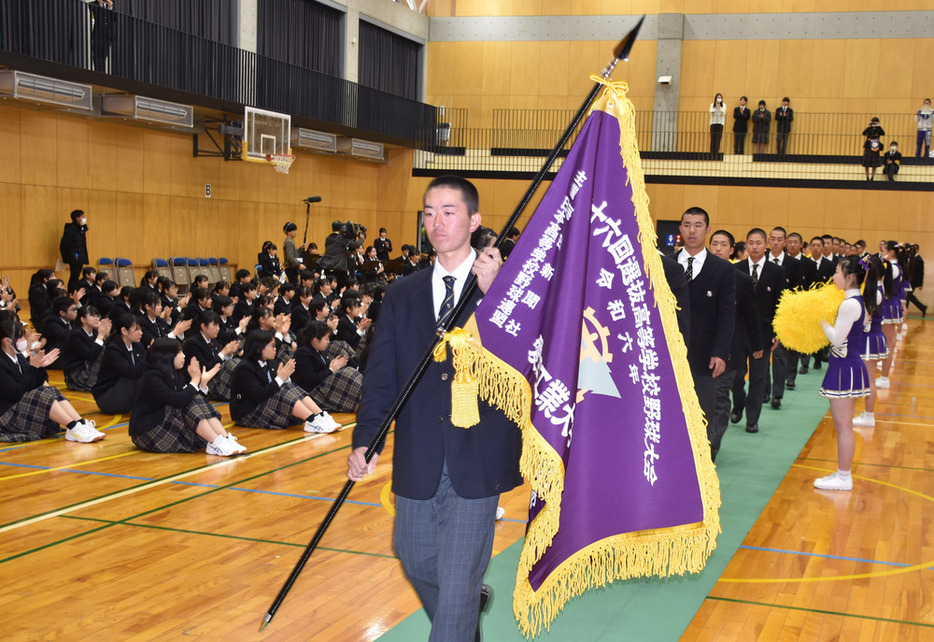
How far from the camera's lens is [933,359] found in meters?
15.1

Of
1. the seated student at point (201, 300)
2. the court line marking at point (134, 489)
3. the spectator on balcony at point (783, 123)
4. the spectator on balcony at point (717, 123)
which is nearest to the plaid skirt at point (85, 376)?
the seated student at point (201, 300)

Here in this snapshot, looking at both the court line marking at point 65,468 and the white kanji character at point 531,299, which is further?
the court line marking at point 65,468

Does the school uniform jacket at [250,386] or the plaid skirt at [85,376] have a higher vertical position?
the school uniform jacket at [250,386]

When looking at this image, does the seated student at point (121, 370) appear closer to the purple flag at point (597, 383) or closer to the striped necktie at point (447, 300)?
the striped necktie at point (447, 300)

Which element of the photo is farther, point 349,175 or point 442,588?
point 349,175

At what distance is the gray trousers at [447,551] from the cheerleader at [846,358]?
4.19 metres

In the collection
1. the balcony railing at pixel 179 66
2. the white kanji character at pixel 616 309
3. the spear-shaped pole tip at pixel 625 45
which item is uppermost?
the balcony railing at pixel 179 66

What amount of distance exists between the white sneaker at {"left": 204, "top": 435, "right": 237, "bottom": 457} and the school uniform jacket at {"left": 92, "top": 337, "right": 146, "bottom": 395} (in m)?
1.42

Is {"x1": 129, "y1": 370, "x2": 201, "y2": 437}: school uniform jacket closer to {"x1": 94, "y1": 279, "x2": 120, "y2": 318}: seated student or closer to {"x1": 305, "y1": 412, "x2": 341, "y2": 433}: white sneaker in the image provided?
{"x1": 305, "y1": 412, "x2": 341, "y2": 433}: white sneaker

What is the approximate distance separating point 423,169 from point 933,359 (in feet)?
49.5

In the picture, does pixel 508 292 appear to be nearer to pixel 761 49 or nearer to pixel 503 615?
pixel 503 615

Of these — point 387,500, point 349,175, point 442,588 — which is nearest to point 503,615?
point 387,500

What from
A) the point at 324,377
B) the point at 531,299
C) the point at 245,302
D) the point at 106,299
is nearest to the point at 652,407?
the point at 531,299

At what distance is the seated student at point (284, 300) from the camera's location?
37.6 feet
